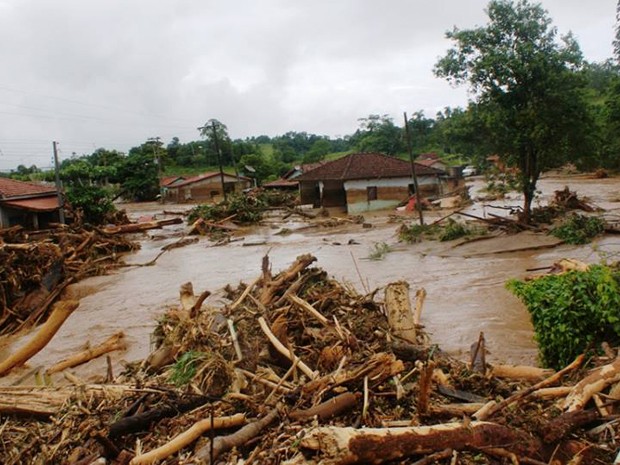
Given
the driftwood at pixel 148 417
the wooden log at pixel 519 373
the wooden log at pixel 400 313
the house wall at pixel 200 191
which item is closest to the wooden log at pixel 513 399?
the wooden log at pixel 519 373

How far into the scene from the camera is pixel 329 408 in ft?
14.1

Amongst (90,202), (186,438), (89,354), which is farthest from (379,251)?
(90,202)

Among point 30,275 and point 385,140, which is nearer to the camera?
point 30,275

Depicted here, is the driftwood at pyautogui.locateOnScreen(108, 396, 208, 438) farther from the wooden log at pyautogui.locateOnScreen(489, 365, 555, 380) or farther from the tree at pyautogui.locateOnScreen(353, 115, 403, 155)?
the tree at pyautogui.locateOnScreen(353, 115, 403, 155)

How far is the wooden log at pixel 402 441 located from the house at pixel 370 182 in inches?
1231

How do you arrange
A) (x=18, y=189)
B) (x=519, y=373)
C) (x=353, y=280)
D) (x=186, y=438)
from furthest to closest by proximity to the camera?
1. (x=18, y=189)
2. (x=353, y=280)
3. (x=519, y=373)
4. (x=186, y=438)

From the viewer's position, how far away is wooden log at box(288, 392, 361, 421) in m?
4.23

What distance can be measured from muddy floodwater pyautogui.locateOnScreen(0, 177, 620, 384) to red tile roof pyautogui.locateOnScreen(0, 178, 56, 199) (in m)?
7.78

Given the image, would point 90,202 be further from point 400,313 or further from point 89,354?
point 400,313

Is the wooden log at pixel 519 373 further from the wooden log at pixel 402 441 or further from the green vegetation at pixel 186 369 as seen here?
the green vegetation at pixel 186 369

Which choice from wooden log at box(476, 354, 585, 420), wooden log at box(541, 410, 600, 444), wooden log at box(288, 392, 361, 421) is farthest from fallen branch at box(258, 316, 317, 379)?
wooden log at box(541, 410, 600, 444)

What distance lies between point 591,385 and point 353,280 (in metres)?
11.2

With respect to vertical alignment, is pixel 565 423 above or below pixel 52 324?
below

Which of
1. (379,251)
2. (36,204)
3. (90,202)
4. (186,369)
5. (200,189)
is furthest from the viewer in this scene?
(200,189)
